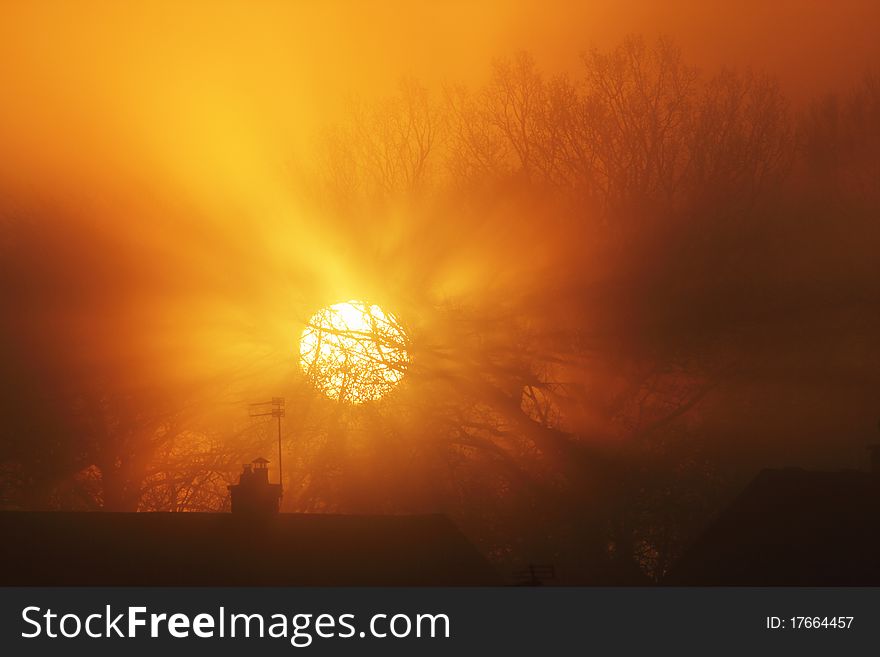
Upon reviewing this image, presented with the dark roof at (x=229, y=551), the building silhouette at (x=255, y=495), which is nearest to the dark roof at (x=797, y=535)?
the dark roof at (x=229, y=551)

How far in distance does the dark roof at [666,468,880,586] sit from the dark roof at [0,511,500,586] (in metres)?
6.26

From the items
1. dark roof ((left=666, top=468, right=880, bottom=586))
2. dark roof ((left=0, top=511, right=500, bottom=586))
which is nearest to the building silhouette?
dark roof ((left=0, top=511, right=500, bottom=586))

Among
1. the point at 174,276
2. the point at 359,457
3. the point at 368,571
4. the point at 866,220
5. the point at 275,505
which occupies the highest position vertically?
the point at 174,276

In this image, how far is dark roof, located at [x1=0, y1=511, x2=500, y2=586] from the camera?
21.8 m

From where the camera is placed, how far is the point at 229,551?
23.2m

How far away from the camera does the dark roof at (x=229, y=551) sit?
21.8 m

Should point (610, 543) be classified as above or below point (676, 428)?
below

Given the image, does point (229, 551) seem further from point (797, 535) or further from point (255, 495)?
point (797, 535)

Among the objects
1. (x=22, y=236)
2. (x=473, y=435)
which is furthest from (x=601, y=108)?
(x=22, y=236)

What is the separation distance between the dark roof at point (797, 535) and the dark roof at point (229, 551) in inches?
247

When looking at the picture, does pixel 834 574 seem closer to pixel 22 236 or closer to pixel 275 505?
pixel 275 505

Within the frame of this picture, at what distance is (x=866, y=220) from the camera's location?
41094 millimetres

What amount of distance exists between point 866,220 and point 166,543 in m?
26.7

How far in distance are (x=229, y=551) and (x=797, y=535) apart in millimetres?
11992
